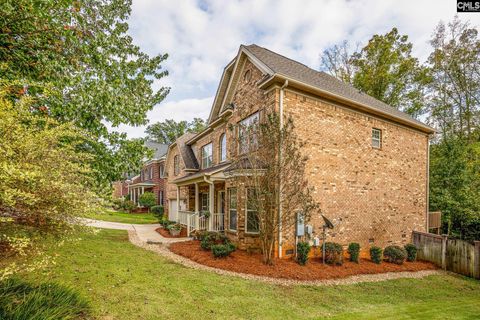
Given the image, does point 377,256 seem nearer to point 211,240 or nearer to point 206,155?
point 211,240

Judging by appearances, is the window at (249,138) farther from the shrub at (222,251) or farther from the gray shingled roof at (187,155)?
the gray shingled roof at (187,155)

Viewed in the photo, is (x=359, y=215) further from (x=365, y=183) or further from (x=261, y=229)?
(x=261, y=229)

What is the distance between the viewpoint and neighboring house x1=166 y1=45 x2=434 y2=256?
953 centimetres

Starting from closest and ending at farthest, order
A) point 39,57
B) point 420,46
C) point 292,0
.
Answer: point 39,57
point 292,0
point 420,46

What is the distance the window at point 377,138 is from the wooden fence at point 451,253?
477 centimetres

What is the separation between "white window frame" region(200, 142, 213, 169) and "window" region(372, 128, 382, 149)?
9.15m

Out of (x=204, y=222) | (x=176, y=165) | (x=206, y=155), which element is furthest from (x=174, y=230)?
(x=176, y=165)

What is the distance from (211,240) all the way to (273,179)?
4.09m

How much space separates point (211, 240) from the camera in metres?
10.1

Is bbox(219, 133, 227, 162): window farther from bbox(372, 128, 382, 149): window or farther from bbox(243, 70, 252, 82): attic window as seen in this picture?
bbox(372, 128, 382, 149): window

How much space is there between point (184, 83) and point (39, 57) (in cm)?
1342

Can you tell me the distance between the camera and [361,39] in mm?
22500

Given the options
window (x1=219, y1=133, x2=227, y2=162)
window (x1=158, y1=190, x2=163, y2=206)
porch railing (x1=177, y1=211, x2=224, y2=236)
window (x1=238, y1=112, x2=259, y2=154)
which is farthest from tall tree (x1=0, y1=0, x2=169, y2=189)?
window (x1=158, y1=190, x2=163, y2=206)

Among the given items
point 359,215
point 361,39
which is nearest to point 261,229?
point 359,215
